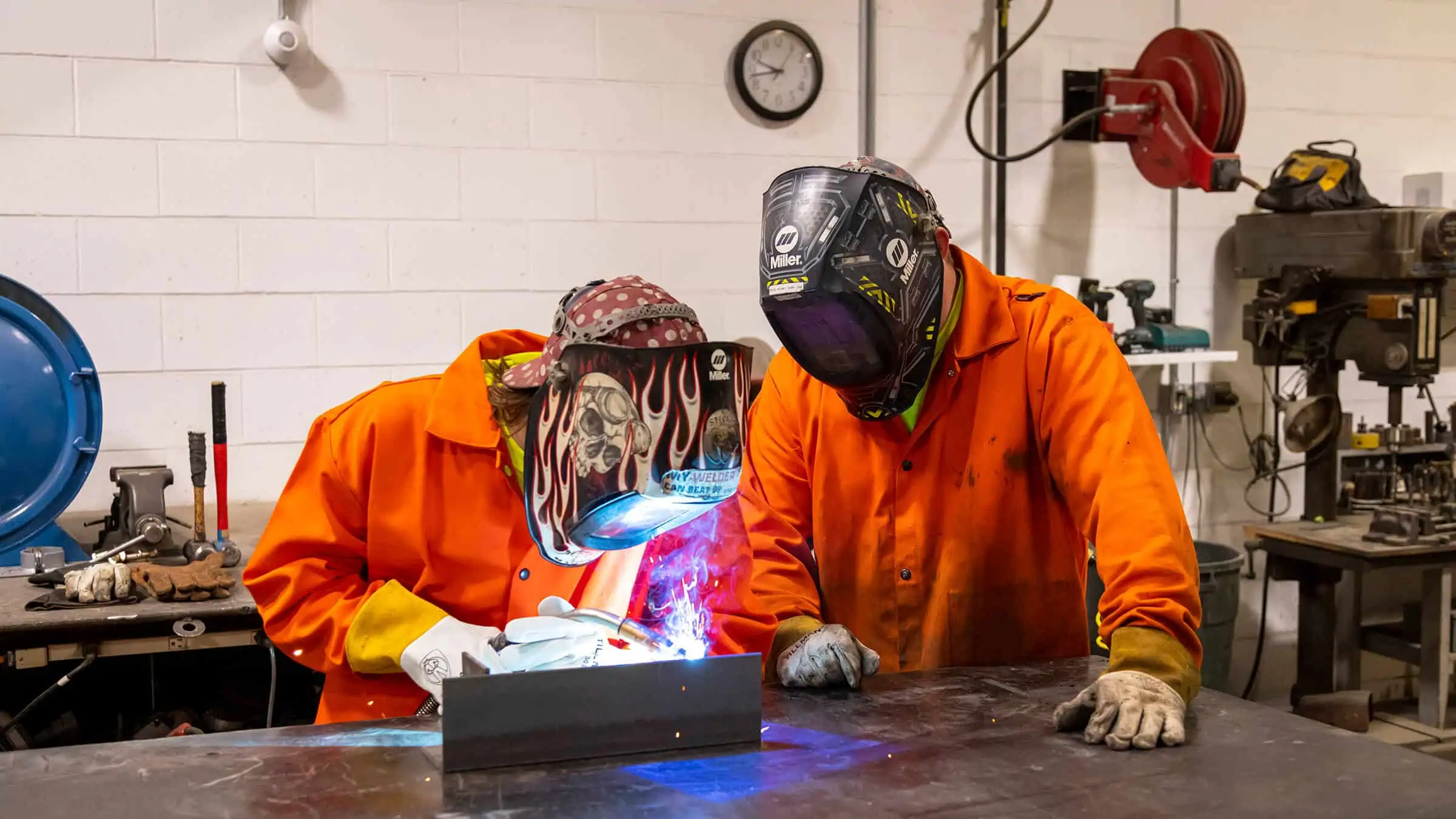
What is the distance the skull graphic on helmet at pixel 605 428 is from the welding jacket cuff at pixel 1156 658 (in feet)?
2.52

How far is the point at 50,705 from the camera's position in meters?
3.12

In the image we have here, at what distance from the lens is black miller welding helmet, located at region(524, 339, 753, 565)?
1.50 meters

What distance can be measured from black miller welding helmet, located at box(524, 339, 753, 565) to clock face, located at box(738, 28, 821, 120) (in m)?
2.53

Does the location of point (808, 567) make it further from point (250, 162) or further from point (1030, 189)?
point (1030, 189)

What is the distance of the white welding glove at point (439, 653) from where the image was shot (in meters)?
1.74

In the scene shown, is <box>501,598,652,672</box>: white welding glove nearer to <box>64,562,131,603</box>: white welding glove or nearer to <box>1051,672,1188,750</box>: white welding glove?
<box>1051,672,1188,750</box>: white welding glove

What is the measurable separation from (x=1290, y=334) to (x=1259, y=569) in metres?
0.99

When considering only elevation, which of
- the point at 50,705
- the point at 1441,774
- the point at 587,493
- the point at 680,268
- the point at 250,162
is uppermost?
the point at 250,162

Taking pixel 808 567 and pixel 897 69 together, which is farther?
pixel 897 69

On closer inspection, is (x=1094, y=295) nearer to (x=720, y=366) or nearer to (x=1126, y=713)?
(x=1126, y=713)

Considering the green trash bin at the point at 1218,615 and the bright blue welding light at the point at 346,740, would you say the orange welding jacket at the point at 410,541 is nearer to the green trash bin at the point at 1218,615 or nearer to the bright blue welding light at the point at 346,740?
the bright blue welding light at the point at 346,740

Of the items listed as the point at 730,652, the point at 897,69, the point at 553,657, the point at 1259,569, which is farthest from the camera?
the point at 1259,569

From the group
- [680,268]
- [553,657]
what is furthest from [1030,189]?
[553,657]

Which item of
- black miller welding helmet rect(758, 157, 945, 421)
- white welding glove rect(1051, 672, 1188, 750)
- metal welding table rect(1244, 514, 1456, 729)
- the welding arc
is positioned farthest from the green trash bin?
white welding glove rect(1051, 672, 1188, 750)
